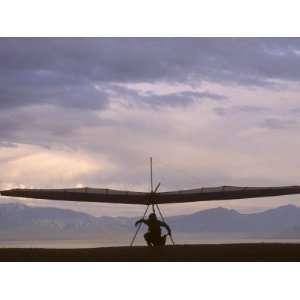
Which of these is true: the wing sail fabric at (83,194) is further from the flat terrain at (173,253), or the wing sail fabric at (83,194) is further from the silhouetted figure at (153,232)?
the flat terrain at (173,253)

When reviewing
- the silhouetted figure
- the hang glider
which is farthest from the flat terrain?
the hang glider

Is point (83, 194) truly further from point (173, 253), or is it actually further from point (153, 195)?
point (173, 253)

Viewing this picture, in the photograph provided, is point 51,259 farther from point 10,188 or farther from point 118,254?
point 10,188

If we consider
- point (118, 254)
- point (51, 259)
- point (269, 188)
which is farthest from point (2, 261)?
point (269, 188)

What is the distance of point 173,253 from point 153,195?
522 centimetres

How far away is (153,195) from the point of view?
26469mm

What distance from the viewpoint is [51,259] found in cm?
2030

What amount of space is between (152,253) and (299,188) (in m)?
7.18

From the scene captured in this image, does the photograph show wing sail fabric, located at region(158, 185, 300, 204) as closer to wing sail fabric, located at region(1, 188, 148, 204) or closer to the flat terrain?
wing sail fabric, located at region(1, 188, 148, 204)

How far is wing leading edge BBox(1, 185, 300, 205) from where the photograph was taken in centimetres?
2558

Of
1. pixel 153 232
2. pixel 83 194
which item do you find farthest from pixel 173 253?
pixel 83 194

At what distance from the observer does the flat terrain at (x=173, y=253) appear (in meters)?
20.0

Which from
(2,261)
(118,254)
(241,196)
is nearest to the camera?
(2,261)

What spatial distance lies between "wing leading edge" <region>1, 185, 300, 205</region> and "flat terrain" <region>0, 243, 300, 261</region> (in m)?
2.81
